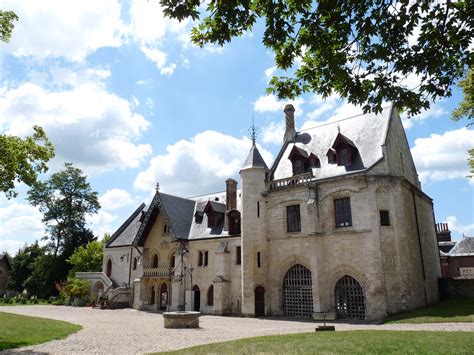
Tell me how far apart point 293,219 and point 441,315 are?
10.2 m

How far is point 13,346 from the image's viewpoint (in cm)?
1139

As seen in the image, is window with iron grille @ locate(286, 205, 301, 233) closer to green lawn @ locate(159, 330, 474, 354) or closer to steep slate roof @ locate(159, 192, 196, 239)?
steep slate roof @ locate(159, 192, 196, 239)

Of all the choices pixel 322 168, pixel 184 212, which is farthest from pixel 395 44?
pixel 184 212

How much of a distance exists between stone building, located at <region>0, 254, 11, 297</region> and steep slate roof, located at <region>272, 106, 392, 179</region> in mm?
60064

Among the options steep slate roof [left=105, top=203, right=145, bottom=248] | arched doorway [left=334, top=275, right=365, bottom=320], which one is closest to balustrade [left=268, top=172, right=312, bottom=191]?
arched doorway [left=334, top=275, right=365, bottom=320]

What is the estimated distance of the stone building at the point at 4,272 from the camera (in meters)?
63.7

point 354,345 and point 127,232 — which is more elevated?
point 127,232

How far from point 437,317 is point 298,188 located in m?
11.0

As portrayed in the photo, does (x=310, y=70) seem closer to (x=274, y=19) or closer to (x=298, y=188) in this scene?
(x=274, y=19)

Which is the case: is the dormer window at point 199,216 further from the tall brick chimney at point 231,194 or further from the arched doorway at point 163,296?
the arched doorway at point 163,296

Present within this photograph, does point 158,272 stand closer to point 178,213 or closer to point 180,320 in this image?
point 178,213

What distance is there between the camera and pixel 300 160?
26.4 m

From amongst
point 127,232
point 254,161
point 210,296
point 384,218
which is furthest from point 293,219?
point 127,232

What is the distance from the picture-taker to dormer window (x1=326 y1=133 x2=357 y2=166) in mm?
23859
